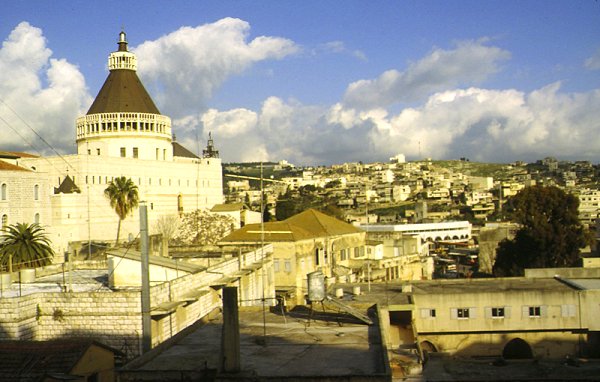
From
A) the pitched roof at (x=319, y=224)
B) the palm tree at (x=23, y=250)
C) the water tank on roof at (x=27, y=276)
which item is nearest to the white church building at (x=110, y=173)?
the palm tree at (x=23, y=250)

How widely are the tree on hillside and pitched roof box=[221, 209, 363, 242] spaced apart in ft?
34.9

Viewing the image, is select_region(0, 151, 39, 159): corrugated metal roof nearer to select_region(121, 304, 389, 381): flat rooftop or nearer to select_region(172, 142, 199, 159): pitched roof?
select_region(172, 142, 199, 159): pitched roof

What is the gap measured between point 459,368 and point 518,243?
2486 centimetres

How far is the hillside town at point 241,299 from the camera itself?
13.8 m

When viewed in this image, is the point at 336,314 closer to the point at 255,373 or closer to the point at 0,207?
the point at 255,373

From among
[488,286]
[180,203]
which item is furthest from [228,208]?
[488,286]

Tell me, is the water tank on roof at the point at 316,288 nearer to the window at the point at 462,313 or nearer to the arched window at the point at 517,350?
the window at the point at 462,313

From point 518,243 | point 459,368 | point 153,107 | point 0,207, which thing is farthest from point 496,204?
point 459,368

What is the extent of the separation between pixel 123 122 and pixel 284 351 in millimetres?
57354

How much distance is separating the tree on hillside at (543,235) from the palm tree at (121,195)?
100 feet

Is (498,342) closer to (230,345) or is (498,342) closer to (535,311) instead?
(535,311)

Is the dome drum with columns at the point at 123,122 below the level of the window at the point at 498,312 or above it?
above

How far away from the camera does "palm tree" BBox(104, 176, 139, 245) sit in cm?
5938

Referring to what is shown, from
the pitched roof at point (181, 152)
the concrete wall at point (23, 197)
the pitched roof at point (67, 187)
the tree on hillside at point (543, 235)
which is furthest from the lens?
the pitched roof at point (181, 152)
